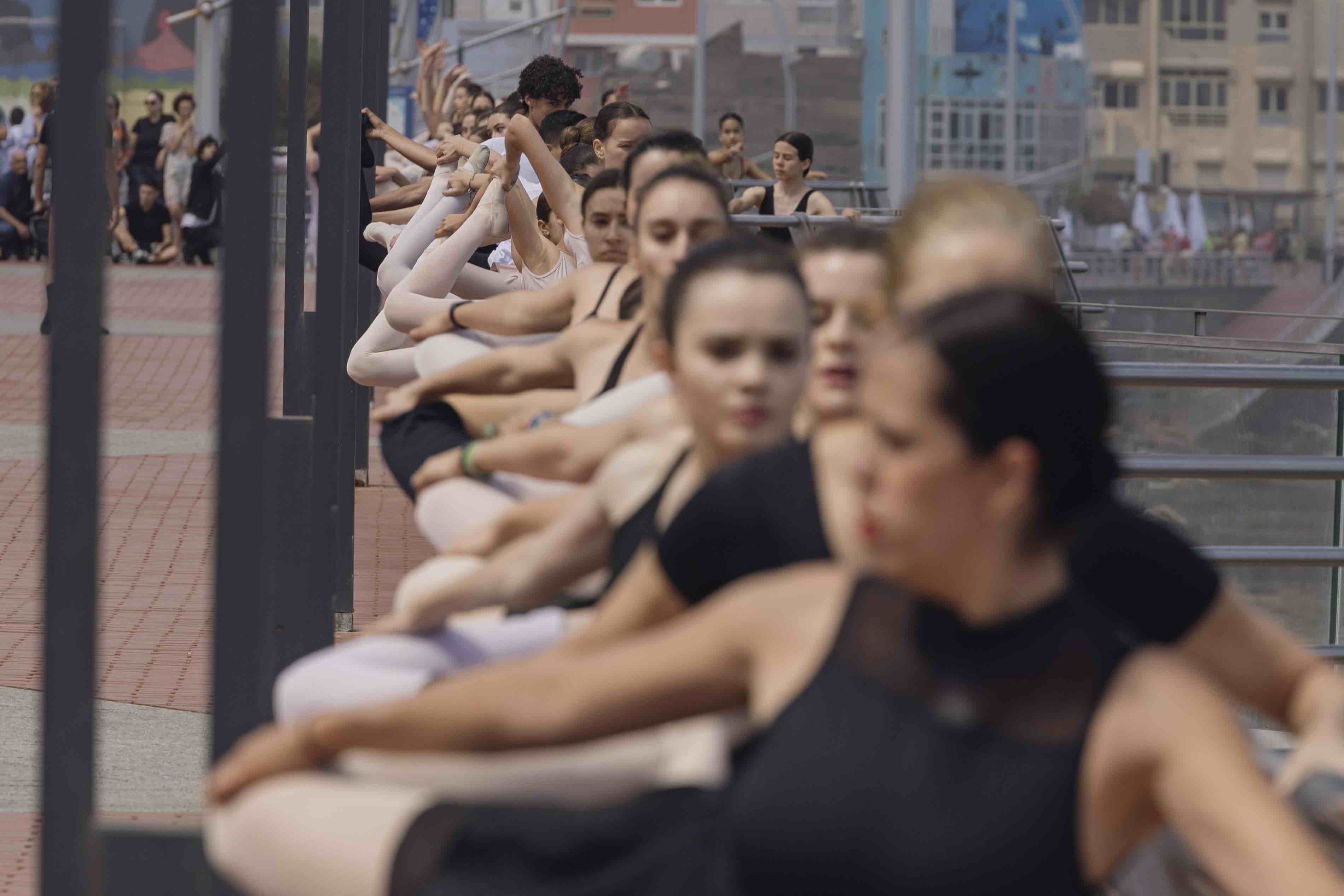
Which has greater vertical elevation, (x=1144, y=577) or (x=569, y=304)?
(x=569, y=304)

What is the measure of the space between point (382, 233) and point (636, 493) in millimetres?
6647

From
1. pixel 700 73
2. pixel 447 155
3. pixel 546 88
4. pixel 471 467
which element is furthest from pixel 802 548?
pixel 700 73

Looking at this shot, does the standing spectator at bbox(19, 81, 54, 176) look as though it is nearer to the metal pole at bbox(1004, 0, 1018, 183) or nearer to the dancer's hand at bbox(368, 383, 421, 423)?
the metal pole at bbox(1004, 0, 1018, 183)

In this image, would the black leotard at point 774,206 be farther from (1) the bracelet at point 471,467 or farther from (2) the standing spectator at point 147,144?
(2) the standing spectator at point 147,144

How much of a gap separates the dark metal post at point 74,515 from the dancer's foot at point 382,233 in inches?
231

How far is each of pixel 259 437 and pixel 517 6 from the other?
29794mm

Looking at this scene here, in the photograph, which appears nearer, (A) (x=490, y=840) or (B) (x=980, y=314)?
(B) (x=980, y=314)

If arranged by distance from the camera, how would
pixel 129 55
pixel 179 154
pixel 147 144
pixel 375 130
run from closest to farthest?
pixel 375 130
pixel 179 154
pixel 147 144
pixel 129 55

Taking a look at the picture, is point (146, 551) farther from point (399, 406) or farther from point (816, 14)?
point (816, 14)

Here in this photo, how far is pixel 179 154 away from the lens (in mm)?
26609

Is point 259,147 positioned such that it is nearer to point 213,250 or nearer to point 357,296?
point 357,296

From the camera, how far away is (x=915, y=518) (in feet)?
6.46

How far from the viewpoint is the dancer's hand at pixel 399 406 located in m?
4.53

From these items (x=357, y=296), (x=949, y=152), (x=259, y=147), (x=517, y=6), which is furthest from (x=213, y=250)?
(x=259, y=147)
